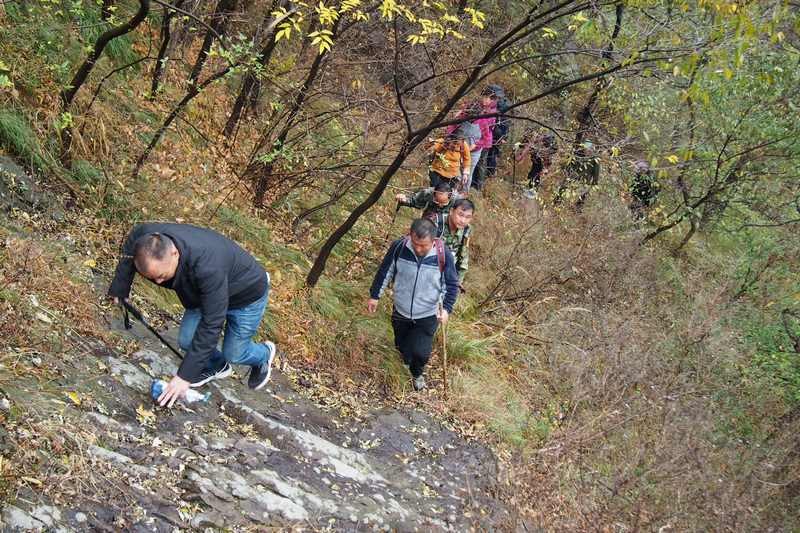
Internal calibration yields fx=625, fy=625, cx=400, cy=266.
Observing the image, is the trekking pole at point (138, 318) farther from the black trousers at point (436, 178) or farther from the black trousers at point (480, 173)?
the black trousers at point (480, 173)

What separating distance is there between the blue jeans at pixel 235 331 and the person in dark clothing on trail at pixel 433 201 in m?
2.43

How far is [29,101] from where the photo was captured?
5.47 metres

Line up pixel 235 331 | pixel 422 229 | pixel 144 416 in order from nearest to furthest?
1. pixel 144 416
2. pixel 235 331
3. pixel 422 229

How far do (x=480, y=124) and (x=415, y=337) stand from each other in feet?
12.7

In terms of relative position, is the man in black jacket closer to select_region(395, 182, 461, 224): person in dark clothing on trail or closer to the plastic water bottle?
the plastic water bottle

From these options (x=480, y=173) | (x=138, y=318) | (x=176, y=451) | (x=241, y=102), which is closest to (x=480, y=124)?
(x=480, y=173)

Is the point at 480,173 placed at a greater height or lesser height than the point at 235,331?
greater

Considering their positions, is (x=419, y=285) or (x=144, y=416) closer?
(x=144, y=416)

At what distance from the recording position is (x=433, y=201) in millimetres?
6449

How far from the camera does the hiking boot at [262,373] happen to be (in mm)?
4719

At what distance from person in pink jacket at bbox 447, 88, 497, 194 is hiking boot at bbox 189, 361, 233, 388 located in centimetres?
289

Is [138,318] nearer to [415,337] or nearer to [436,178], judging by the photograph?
[415,337]

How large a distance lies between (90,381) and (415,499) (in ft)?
7.79

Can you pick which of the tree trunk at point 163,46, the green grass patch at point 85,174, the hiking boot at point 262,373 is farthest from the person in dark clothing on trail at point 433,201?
the tree trunk at point 163,46
